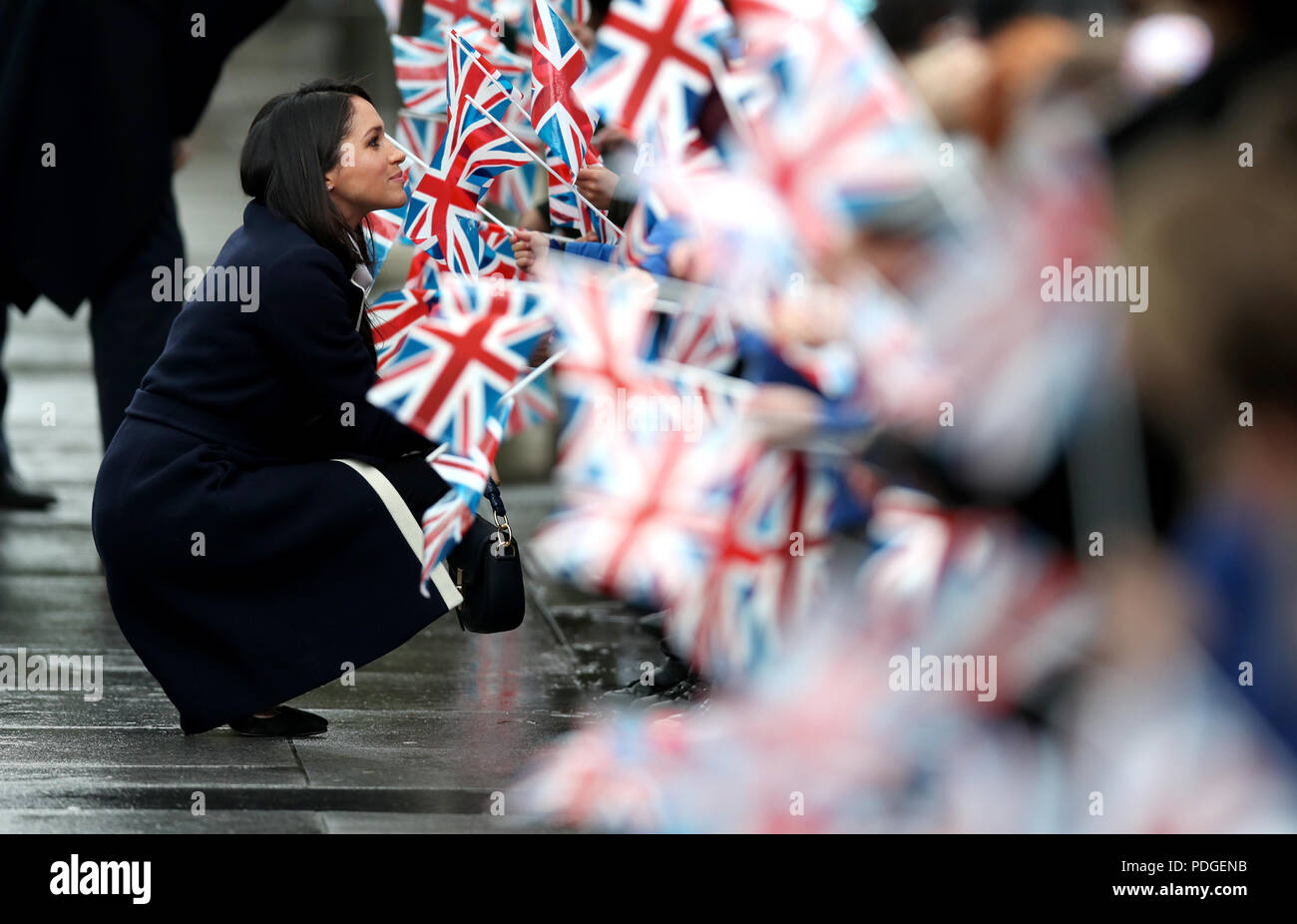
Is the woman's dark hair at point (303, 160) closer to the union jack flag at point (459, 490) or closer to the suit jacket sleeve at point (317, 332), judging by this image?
the suit jacket sleeve at point (317, 332)

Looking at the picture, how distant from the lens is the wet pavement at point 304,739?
3674 millimetres

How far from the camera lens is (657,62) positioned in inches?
92.1

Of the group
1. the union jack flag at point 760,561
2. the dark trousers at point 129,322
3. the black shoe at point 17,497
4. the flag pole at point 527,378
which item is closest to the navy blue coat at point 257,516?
the flag pole at point 527,378

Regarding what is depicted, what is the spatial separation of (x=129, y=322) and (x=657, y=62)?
3685 millimetres

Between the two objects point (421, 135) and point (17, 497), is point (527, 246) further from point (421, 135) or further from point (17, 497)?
point (17, 497)

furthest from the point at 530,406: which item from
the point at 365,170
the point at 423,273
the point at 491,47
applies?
the point at 491,47

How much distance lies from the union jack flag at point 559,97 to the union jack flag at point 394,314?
42 cm

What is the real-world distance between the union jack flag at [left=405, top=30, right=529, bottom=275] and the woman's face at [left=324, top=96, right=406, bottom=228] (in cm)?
23

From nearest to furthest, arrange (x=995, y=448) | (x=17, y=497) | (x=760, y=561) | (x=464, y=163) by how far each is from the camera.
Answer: (x=995, y=448) → (x=760, y=561) → (x=464, y=163) → (x=17, y=497)

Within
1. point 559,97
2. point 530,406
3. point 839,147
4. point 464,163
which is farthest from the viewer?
point 464,163

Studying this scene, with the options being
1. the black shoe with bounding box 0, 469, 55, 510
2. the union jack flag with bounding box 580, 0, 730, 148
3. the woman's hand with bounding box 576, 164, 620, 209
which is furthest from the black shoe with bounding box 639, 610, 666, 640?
the union jack flag with bounding box 580, 0, 730, 148

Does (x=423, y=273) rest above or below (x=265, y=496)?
above

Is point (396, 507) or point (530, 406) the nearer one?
point (530, 406)
